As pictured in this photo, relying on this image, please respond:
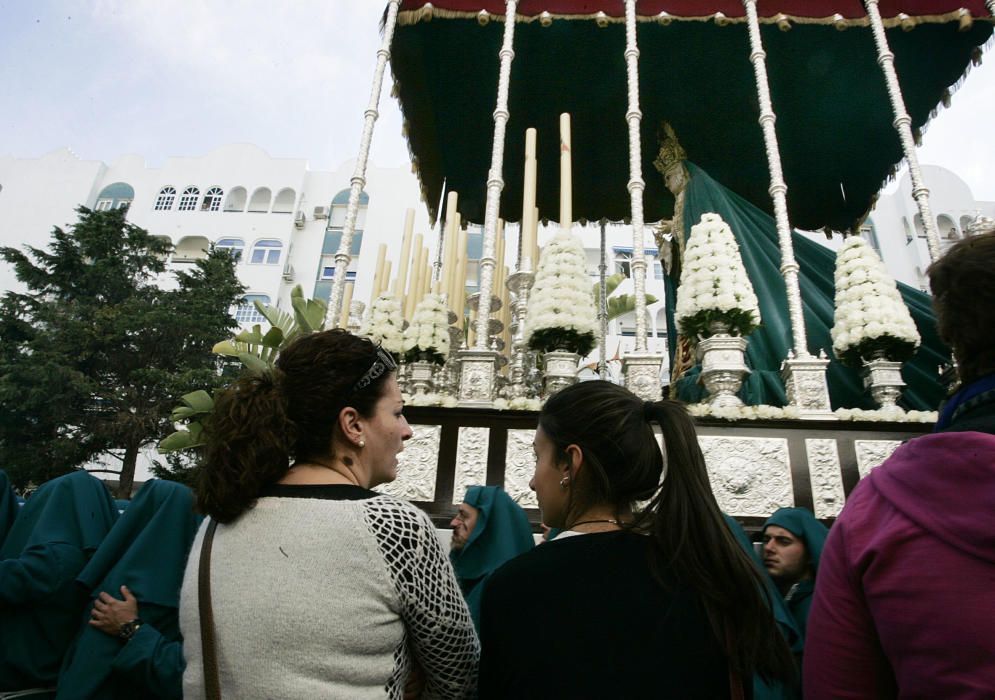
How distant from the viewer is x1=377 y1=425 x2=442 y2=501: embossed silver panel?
333 centimetres

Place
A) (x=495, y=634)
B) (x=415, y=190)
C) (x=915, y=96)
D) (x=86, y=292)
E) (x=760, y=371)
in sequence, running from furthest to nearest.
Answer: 1. (x=415, y=190)
2. (x=86, y=292)
3. (x=915, y=96)
4. (x=760, y=371)
5. (x=495, y=634)

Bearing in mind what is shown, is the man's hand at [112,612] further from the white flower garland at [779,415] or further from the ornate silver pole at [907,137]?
the ornate silver pole at [907,137]

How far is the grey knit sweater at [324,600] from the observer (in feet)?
3.14

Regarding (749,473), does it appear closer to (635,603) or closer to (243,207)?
(635,603)

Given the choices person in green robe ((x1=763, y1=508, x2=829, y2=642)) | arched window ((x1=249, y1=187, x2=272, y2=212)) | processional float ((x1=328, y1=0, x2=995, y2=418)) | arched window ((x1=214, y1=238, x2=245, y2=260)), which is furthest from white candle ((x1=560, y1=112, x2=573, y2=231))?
arched window ((x1=249, y1=187, x2=272, y2=212))

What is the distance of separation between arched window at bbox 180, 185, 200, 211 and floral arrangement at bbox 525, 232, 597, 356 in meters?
23.2

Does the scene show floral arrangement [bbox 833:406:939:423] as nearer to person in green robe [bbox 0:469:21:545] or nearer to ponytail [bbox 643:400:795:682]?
ponytail [bbox 643:400:795:682]

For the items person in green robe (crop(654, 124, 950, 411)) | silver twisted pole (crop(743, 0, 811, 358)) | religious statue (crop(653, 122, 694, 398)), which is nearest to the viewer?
silver twisted pole (crop(743, 0, 811, 358))

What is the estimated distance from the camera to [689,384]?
185 inches

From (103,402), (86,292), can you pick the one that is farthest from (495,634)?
(86,292)

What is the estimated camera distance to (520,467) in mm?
3359

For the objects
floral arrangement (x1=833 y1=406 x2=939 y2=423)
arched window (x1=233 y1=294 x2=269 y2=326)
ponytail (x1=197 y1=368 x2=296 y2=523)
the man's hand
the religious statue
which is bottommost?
the man's hand

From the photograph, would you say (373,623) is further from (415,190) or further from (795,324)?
(415,190)

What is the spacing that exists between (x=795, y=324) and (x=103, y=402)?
17722mm
